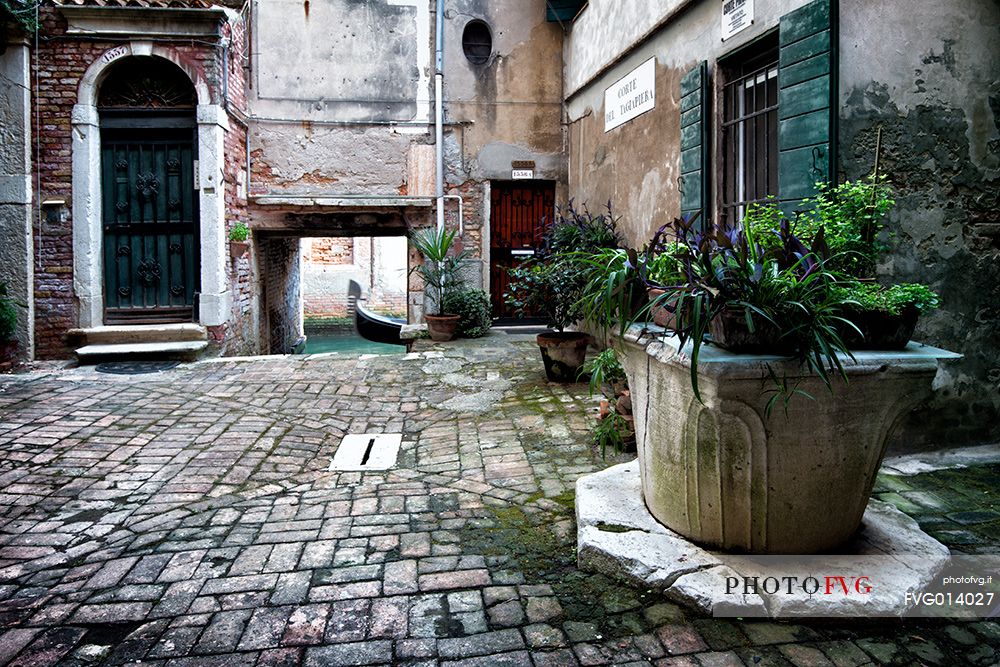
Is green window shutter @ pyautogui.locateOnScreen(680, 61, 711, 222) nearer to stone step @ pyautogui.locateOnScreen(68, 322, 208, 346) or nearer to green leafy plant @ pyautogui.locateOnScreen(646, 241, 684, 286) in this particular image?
green leafy plant @ pyautogui.locateOnScreen(646, 241, 684, 286)

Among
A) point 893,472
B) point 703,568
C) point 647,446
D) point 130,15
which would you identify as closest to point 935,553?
point 703,568

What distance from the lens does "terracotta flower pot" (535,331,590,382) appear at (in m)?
6.47

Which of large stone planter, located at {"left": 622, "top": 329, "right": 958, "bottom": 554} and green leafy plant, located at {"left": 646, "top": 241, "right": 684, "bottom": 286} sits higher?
green leafy plant, located at {"left": 646, "top": 241, "right": 684, "bottom": 286}

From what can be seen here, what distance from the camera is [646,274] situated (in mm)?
2920

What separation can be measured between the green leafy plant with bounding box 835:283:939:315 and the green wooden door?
7.64 m

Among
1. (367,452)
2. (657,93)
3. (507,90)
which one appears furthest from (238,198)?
(367,452)

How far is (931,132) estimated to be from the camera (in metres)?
4.16

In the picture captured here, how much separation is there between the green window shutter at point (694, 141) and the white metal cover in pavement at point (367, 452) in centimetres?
309

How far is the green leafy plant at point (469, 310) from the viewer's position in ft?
30.7

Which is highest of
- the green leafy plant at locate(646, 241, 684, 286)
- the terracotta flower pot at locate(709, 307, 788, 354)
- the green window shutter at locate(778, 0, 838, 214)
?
the green window shutter at locate(778, 0, 838, 214)

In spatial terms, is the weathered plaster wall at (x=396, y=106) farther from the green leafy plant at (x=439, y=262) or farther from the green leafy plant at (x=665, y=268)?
the green leafy plant at (x=665, y=268)

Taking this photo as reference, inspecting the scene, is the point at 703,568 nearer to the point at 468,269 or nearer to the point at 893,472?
the point at 893,472

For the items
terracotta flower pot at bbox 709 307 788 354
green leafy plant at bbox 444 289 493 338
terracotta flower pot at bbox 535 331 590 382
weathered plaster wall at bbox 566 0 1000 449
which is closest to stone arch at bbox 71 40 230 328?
green leafy plant at bbox 444 289 493 338

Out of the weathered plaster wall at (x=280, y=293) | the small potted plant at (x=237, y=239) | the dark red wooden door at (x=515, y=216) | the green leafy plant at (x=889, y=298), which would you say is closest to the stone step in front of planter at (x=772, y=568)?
the green leafy plant at (x=889, y=298)
